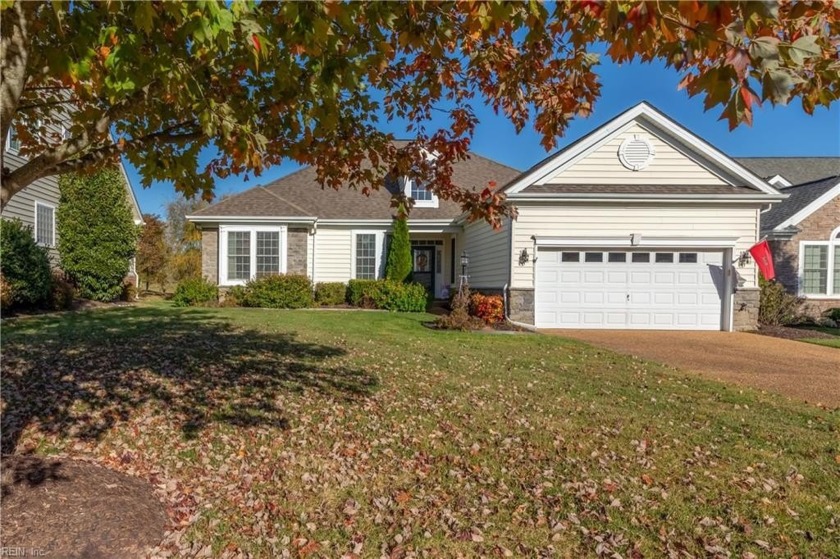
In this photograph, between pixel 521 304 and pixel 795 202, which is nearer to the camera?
pixel 521 304

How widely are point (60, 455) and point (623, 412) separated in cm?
539

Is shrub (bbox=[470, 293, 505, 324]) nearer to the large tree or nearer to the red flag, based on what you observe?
the red flag

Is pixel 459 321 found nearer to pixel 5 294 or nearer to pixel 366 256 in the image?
pixel 366 256

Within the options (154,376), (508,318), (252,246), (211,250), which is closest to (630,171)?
(508,318)

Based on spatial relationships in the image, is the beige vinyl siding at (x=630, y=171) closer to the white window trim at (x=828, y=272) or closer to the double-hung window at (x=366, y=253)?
the white window trim at (x=828, y=272)

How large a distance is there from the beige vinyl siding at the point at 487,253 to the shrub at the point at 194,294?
347 inches

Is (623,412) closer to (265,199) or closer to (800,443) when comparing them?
(800,443)

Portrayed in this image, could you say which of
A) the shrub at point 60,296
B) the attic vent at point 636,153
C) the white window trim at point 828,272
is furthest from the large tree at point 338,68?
the white window trim at point 828,272

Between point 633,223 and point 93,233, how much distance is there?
1655 cm

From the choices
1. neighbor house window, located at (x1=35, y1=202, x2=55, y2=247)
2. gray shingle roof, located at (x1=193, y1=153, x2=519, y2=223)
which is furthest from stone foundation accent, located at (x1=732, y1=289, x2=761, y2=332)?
neighbor house window, located at (x1=35, y1=202, x2=55, y2=247)

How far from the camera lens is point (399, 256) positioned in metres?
17.1

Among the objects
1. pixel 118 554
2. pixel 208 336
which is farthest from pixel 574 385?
pixel 208 336

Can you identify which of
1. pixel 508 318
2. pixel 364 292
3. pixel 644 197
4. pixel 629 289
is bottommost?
pixel 508 318

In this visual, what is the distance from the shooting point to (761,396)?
20.9 ft
